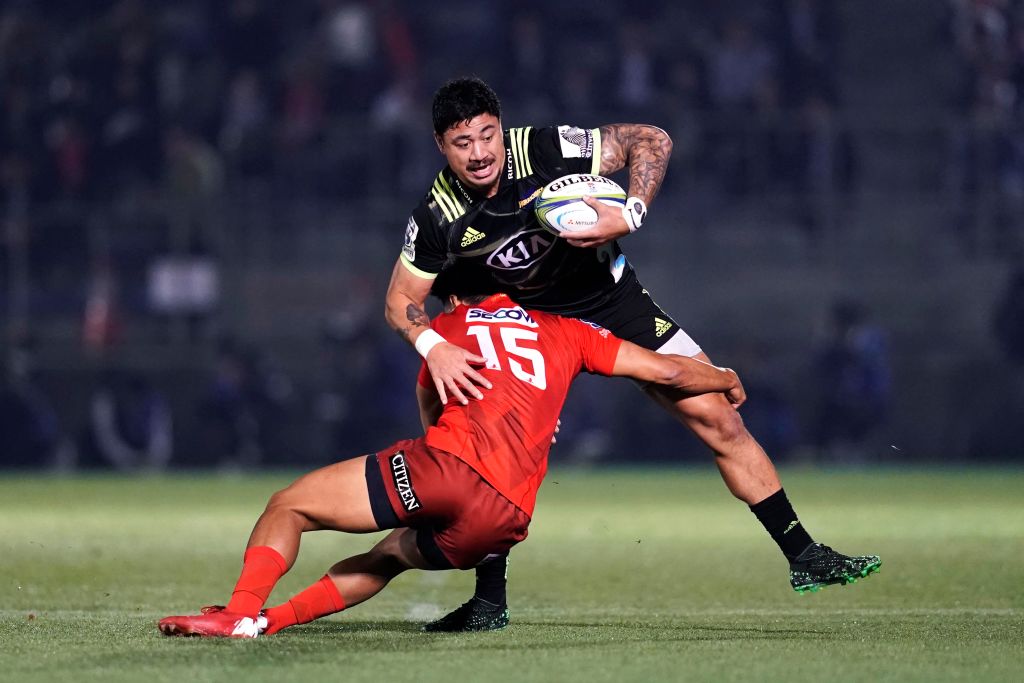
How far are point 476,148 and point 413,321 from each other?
2.39ft

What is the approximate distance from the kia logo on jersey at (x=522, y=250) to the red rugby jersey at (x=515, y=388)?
0.72m

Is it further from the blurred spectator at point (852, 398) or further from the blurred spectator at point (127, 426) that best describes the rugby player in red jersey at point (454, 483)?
the blurred spectator at point (127, 426)

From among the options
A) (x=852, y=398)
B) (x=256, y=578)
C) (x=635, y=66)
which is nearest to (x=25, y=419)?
(x=635, y=66)

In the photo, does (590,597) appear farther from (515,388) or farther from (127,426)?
(127,426)

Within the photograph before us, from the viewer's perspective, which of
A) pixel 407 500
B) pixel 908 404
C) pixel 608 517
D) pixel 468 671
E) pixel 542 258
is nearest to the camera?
pixel 468 671

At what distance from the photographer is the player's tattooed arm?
686cm

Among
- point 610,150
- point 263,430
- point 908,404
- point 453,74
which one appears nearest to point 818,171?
point 908,404

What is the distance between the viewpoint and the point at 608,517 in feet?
41.0

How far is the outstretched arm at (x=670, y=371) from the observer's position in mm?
6031

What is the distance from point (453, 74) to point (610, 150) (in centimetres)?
1328

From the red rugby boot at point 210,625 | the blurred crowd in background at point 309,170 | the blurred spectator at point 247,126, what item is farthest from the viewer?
the blurred spectator at point 247,126

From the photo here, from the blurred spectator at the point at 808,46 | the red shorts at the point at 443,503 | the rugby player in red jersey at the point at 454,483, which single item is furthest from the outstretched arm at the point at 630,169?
the blurred spectator at the point at 808,46

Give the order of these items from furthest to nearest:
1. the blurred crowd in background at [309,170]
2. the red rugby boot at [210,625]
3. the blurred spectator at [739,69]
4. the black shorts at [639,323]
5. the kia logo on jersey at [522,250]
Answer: the blurred spectator at [739,69] < the blurred crowd in background at [309,170] < the black shorts at [639,323] < the kia logo on jersey at [522,250] < the red rugby boot at [210,625]

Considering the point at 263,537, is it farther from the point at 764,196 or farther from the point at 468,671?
the point at 764,196
